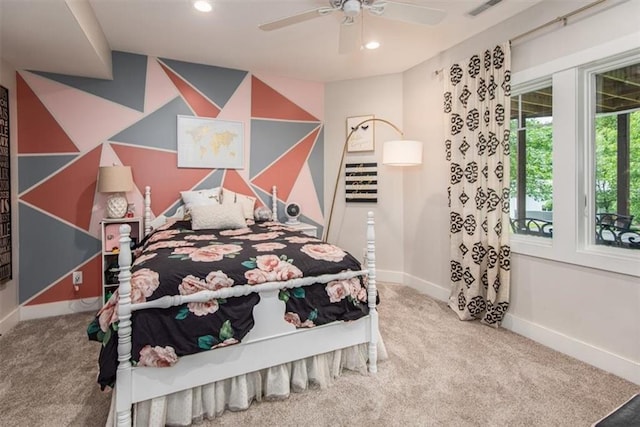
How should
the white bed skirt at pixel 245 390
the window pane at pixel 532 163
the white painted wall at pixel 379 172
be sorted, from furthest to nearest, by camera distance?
the white painted wall at pixel 379 172 < the window pane at pixel 532 163 < the white bed skirt at pixel 245 390

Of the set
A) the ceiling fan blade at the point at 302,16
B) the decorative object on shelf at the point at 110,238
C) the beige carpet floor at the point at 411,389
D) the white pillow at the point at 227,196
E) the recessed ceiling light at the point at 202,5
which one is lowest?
the beige carpet floor at the point at 411,389

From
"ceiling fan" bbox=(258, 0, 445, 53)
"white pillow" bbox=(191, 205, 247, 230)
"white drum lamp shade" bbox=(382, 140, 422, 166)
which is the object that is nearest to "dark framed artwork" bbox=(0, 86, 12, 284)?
"white pillow" bbox=(191, 205, 247, 230)

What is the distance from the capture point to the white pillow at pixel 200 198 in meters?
3.52

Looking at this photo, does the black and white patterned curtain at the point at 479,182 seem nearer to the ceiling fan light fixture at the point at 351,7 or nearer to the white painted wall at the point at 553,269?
the white painted wall at the point at 553,269

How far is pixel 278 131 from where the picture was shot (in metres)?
4.20


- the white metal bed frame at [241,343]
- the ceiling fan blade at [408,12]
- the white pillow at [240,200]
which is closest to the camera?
the white metal bed frame at [241,343]

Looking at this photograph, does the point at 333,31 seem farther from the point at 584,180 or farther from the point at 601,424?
the point at 601,424

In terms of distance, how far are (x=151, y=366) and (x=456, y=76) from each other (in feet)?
10.9

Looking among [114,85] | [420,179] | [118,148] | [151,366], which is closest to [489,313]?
[420,179]

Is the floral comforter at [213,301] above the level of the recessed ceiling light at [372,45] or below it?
below

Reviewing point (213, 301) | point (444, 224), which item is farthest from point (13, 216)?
point (444, 224)

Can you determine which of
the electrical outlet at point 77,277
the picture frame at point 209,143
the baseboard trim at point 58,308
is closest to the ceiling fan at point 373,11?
the picture frame at point 209,143

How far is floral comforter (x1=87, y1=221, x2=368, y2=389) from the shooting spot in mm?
1583

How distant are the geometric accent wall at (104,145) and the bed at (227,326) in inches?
65.3
